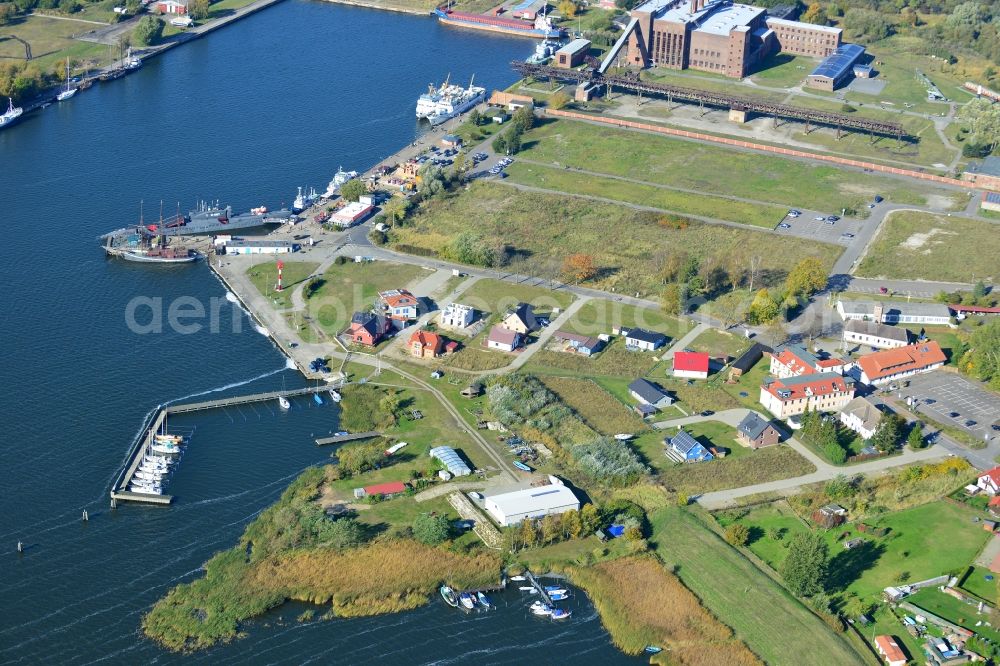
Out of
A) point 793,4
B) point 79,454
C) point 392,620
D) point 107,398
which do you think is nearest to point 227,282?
point 107,398

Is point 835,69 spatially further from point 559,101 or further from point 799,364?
point 799,364

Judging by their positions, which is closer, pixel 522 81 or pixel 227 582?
pixel 227 582

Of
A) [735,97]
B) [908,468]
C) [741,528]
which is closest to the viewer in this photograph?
[741,528]

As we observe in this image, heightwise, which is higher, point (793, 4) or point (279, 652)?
point (793, 4)

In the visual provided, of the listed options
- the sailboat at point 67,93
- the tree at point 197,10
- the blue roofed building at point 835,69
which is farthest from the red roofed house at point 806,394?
the tree at point 197,10

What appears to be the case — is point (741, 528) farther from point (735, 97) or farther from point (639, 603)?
point (735, 97)

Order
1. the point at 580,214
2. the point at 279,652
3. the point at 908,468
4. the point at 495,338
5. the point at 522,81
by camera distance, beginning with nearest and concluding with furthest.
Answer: the point at 279,652, the point at 908,468, the point at 495,338, the point at 580,214, the point at 522,81

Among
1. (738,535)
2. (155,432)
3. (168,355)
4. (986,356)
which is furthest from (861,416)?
(168,355)

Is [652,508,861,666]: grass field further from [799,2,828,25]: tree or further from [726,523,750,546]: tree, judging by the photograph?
[799,2,828,25]: tree
